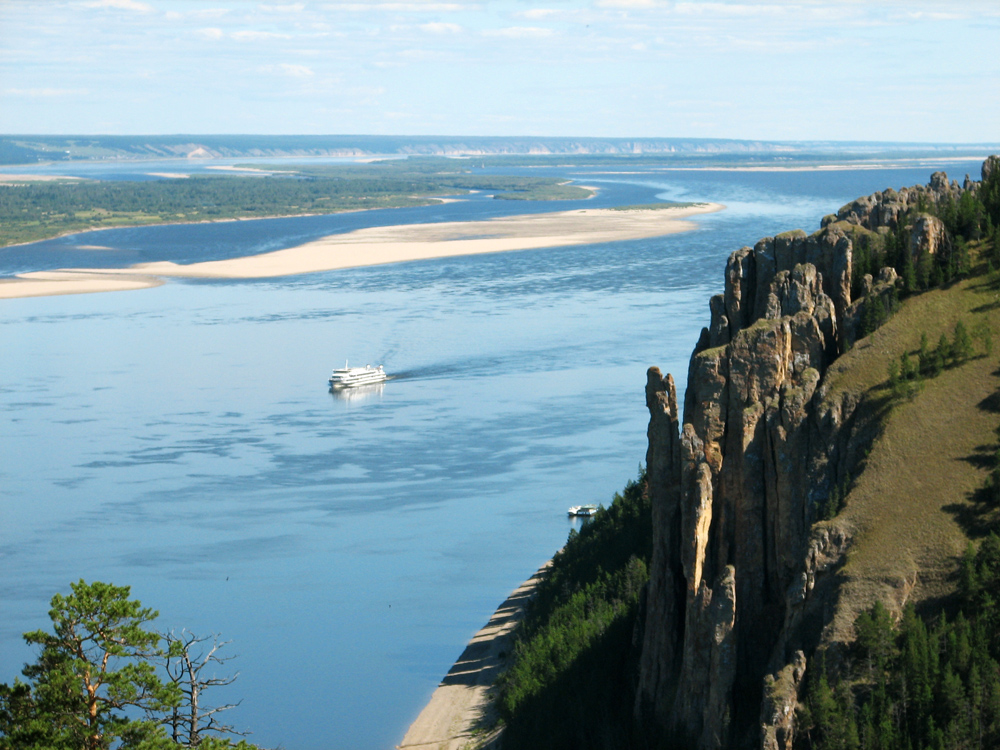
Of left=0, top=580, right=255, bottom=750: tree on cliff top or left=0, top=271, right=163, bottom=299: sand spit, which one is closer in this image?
left=0, top=580, right=255, bottom=750: tree on cliff top

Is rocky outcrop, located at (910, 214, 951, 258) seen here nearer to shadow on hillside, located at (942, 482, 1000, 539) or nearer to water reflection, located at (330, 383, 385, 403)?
shadow on hillside, located at (942, 482, 1000, 539)

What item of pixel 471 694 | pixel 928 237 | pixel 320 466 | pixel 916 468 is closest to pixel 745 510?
pixel 916 468

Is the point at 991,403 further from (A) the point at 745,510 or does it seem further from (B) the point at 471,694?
(B) the point at 471,694

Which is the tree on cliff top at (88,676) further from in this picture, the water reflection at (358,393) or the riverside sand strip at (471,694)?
the water reflection at (358,393)

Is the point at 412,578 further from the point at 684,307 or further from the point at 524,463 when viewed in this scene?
the point at 684,307

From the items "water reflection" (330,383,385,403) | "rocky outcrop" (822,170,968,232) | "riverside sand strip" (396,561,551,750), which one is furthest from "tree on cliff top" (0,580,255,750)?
"water reflection" (330,383,385,403)

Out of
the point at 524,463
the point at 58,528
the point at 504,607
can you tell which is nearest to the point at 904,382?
the point at 504,607
